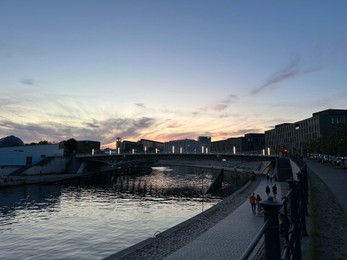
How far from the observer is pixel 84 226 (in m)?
35.8

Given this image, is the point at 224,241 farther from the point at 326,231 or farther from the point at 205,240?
the point at 326,231

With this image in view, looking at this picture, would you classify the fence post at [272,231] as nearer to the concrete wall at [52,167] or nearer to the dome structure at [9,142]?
the concrete wall at [52,167]

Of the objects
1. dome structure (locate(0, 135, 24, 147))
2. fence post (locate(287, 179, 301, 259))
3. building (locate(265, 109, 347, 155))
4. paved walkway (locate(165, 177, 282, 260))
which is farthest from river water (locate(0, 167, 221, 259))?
dome structure (locate(0, 135, 24, 147))

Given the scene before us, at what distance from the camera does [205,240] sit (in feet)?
76.2

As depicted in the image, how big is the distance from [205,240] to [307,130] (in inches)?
6074

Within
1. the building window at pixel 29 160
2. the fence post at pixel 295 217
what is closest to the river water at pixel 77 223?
the fence post at pixel 295 217

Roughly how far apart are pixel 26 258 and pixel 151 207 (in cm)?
2768

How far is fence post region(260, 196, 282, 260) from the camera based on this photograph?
4418 millimetres

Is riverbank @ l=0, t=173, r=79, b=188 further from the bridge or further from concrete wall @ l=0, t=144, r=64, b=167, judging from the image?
concrete wall @ l=0, t=144, r=64, b=167

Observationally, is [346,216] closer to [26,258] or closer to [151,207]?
[26,258]

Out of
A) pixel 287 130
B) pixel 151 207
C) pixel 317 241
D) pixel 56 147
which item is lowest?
pixel 151 207

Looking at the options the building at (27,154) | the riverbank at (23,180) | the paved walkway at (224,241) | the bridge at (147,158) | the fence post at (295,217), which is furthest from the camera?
the building at (27,154)

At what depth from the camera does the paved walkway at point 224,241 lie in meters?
19.4

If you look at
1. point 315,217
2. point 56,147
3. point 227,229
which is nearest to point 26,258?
point 227,229
